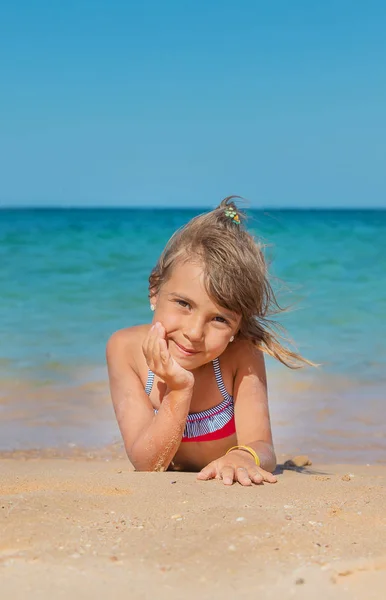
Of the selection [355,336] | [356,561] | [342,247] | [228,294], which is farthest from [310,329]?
[342,247]

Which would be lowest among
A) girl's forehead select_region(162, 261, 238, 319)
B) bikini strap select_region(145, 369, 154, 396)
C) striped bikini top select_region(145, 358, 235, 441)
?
striped bikini top select_region(145, 358, 235, 441)

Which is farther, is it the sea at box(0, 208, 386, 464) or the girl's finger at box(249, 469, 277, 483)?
the sea at box(0, 208, 386, 464)

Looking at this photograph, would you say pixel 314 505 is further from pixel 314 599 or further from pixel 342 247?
pixel 342 247

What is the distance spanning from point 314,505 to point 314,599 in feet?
2.08

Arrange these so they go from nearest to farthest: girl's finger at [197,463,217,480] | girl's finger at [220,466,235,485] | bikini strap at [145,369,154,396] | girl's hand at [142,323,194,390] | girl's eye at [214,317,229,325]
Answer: girl's finger at [220,466,235,485] < girl's finger at [197,463,217,480] < girl's hand at [142,323,194,390] < girl's eye at [214,317,229,325] < bikini strap at [145,369,154,396]

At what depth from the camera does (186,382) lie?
2.88m

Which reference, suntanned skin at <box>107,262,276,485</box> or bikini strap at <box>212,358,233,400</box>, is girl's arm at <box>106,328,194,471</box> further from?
bikini strap at <box>212,358,233,400</box>

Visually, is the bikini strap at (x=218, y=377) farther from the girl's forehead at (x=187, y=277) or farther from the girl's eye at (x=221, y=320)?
the girl's forehead at (x=187, y=277)

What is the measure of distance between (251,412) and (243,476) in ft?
1.94

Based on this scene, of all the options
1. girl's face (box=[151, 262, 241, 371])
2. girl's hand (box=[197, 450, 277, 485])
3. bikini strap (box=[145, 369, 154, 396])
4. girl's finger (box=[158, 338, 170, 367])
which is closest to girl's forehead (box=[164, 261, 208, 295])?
girl's face (box=[151, 262, 241, 371])

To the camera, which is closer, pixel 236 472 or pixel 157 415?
pixel 236 472

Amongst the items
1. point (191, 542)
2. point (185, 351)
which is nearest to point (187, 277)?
point (185, 351)

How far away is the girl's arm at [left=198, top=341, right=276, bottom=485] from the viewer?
2.93m

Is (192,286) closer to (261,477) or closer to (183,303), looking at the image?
(183,303)
